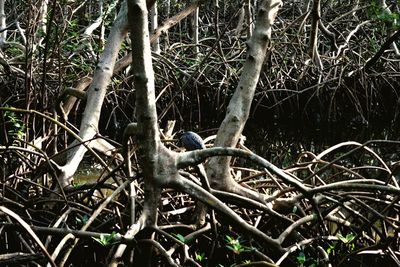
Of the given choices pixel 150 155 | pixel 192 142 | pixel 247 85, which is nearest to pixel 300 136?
pixel 247 85

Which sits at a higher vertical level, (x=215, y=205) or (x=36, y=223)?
(x=215, y=205)

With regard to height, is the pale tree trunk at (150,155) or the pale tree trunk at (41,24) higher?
the pale tree trunk at (41,24)

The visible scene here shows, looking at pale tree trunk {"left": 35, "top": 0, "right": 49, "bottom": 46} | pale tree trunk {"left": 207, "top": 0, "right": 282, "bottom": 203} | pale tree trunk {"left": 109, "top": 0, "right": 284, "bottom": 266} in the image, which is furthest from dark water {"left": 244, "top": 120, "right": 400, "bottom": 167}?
pale tree trunk {"left": 109, "top": 0, "right": 284, "bottom": 266}

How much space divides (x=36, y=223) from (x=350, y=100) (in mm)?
5255

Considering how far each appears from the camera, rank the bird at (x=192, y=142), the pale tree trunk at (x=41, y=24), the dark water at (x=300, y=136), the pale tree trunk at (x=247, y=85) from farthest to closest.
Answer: the dark water at (x=300, y=136)
the pale tree trunk at (x=41, y=24)
the pale tree trunk at (x=247, y=85)
the bird at (x=192, y=142)

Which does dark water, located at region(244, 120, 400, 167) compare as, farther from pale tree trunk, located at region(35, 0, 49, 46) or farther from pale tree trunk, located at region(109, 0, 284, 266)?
pale tree trunk, located at region(109, 0, 284, 266)

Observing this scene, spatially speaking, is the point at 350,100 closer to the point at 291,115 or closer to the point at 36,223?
the point at 291,115

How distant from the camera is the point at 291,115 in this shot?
775 centimetres

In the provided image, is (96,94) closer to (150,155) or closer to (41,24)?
(150,155)

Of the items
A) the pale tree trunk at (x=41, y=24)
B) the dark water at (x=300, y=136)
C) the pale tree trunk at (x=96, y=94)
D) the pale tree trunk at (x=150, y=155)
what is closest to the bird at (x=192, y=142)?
the pale tree trunk at (x=150, y=155)

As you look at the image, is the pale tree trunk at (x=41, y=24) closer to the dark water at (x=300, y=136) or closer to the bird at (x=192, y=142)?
the bird at (x=192, y=142)

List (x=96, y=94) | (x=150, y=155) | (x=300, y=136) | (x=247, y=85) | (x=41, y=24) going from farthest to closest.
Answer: (x=300, y=136) < (x=41, y=24) < (x=96, y=94) < (x=247, y=85) < (x=150, y=155)

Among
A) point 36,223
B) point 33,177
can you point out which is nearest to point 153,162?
point 36,223

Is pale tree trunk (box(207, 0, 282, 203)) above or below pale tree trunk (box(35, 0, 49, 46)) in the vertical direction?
below
